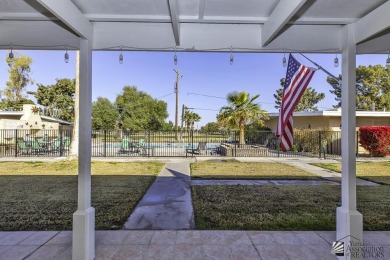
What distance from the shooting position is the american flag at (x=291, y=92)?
3.43 metres

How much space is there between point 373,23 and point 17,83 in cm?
4675

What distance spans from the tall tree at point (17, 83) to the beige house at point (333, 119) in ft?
126

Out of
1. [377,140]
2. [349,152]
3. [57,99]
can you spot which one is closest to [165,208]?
[349,152]

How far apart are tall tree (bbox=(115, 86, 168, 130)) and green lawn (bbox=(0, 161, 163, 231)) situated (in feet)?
93.5

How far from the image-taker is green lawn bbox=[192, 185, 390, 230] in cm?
448

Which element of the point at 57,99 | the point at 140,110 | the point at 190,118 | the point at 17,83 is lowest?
the point at 190,118

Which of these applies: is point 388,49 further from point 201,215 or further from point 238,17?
point 201,215

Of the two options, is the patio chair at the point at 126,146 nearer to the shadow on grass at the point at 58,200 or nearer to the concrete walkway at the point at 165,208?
the shadow on grass at the point at 58,200

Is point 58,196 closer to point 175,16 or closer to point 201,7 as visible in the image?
point 175,16

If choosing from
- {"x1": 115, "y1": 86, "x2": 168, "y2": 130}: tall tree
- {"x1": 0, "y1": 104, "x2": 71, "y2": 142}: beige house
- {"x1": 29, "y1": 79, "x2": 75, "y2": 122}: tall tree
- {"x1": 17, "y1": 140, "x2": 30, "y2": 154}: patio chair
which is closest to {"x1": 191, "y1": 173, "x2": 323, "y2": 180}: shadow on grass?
{"x1": 17, "y1": 140, "x2": 30, "y2": 154}: patio chair

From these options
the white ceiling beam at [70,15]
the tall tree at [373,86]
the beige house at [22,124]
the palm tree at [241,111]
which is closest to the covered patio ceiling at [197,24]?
the white ceiling beam at [70,15]

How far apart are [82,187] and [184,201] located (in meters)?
3.19

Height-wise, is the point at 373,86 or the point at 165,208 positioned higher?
the point at 373,86

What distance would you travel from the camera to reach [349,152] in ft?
10.6
